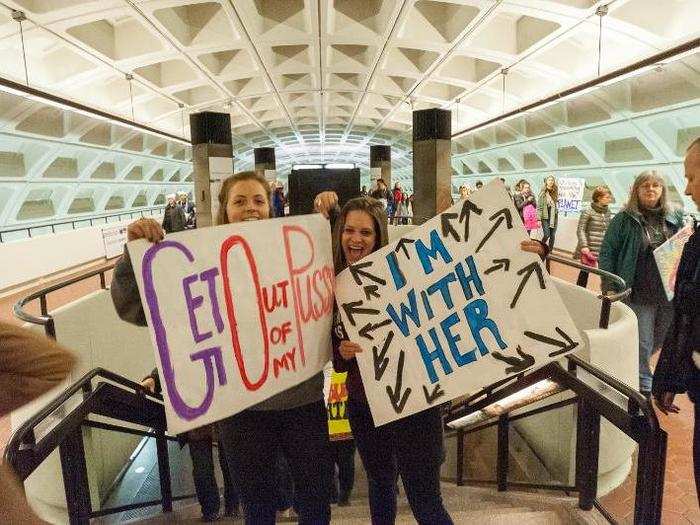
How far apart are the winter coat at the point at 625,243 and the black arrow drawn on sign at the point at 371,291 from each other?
244cm

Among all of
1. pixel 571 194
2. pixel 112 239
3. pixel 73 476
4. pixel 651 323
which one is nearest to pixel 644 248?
pixel 651 323

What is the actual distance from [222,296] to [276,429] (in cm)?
57

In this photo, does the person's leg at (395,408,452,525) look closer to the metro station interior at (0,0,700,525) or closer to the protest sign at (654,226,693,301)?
the metro station interior at (0,0,700,525)

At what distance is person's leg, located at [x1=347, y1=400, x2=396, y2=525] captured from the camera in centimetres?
182

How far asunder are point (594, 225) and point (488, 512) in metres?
3.78

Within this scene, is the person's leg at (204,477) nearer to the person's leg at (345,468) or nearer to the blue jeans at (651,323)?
the person's leg at (345,468)

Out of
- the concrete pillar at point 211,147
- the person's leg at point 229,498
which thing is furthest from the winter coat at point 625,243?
the concrete pillar at point 211,147

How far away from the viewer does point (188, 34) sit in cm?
905

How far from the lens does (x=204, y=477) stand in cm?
277

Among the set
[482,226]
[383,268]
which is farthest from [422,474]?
[482,226]

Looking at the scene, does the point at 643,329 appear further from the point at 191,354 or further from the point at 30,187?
the point at 30,187

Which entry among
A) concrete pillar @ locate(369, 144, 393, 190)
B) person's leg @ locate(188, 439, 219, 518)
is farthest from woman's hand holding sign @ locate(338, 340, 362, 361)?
concrete pillar @ locate(369, 144, 393, 190)

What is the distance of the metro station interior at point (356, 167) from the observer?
98.6 inches

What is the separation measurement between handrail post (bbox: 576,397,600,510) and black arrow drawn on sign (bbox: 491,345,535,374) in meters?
0.73
